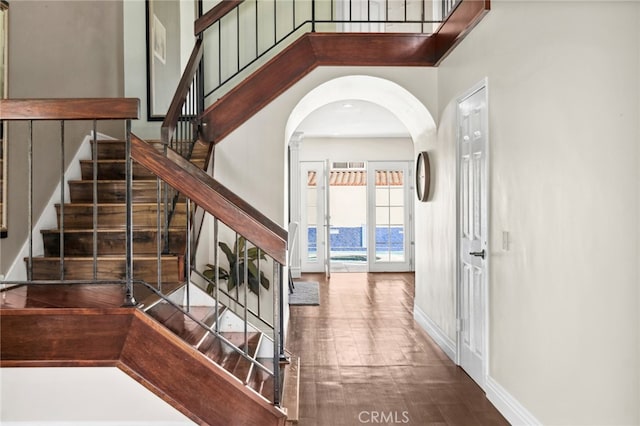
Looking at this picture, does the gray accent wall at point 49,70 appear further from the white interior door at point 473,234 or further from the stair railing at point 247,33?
the white interior door at point 473,234

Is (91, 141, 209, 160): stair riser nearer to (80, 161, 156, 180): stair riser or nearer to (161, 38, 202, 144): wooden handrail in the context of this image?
(80, 161, 156, 180): stair riser

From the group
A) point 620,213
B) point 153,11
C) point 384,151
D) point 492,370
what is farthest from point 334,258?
point 620,213

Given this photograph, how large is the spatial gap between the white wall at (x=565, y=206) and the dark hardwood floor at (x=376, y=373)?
377 millimetres

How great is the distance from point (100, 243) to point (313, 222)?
638 cm

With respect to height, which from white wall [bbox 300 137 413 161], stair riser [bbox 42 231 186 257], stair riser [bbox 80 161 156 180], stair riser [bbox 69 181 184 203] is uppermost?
white wall [bbox 300 137 413 161]

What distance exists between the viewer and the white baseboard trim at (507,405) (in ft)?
8.94

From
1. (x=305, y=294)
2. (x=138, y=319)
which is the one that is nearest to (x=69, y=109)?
(x=138, y=319)

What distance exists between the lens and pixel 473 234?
369 centimetres

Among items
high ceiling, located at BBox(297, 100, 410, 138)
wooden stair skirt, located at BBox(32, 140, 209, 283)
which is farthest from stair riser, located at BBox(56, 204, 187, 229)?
high ceiling, located at BBox(297, 100, 410, 138)

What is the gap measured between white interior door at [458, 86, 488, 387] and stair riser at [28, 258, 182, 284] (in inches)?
82.3

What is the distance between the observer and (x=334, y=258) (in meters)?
10.4

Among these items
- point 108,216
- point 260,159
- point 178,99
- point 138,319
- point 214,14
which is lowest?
point 138,319

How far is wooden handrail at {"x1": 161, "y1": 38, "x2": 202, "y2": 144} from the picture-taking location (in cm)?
336

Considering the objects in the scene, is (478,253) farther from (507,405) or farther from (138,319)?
(138,319)
